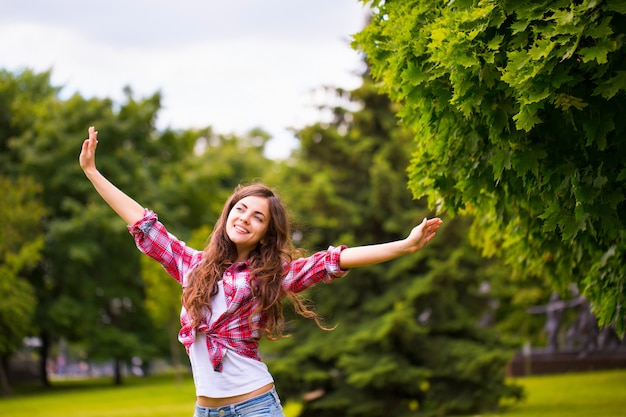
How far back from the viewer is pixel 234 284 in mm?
3975

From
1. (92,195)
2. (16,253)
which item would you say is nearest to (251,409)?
(16,253)

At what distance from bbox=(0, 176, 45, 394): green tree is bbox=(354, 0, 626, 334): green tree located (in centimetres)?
2079

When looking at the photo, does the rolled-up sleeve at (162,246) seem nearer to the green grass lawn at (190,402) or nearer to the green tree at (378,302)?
the green grass lawn at (190,402)

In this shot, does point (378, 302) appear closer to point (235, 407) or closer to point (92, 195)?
point (235, 407)

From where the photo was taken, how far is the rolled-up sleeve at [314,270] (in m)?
3.91

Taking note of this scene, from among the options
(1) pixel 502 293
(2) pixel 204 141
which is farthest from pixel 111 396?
(2) pixel 204 141

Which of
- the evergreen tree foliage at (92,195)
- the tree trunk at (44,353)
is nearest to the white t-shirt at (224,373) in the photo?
the evergreen tree foliage at (92,195)

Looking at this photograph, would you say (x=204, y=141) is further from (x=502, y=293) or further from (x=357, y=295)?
(x=357, y=295)

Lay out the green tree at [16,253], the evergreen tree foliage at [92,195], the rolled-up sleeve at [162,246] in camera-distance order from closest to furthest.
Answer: the rolled-up sleeve at [162,246]
the green tree at [16,253]
the evergreen tree foliage at [92,195]

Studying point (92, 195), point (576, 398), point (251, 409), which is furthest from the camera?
point (92, 195)

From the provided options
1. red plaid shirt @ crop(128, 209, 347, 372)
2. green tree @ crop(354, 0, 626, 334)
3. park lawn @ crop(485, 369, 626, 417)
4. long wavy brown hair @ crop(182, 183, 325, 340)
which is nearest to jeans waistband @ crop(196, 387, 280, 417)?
red plaid shirt @ crop(128, 209, 347, 372)

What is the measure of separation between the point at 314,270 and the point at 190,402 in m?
20.3

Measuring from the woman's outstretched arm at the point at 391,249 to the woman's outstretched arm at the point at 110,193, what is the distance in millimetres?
1085

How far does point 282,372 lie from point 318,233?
2.97 m
